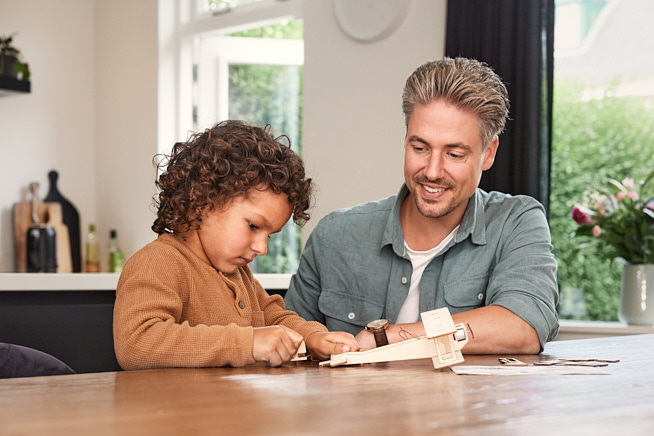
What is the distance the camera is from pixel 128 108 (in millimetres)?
4977

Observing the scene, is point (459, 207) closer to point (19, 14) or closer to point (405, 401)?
point (405, 401)

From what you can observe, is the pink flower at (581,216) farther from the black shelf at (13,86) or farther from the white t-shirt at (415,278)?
the black shelf at (13,86)

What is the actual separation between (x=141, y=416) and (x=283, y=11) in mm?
4087

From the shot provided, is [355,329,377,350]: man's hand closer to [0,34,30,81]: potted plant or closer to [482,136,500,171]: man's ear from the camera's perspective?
[482,136,500,171]: man's ear

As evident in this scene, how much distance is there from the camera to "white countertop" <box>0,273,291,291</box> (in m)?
3.16

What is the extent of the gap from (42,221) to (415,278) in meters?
3.46

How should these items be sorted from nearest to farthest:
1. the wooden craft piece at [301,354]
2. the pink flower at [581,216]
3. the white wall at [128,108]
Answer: the wooden craft piece at [301,354] < the pink flower at [581,216] < the white wall at [128,108]

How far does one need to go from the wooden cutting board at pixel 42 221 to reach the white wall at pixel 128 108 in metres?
0.08

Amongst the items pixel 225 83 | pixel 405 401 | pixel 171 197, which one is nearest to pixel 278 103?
pixel 225 83

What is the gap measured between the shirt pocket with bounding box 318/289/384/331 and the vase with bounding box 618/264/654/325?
1.79 metres

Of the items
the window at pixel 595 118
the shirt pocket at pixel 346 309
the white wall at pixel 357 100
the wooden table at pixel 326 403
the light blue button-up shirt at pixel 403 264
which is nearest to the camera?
the wooden table at pixel 326 403

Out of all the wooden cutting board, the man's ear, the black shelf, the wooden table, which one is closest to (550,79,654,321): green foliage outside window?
the man's ear

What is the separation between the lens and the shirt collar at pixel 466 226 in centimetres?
191

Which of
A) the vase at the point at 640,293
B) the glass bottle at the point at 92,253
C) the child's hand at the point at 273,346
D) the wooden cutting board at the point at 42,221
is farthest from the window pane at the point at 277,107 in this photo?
the child's hand at the point at 273,346
